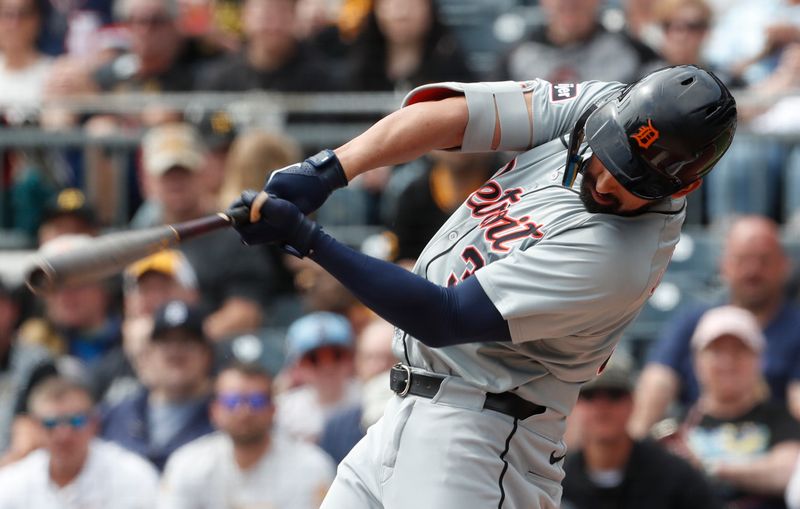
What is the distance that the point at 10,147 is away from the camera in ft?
26.8

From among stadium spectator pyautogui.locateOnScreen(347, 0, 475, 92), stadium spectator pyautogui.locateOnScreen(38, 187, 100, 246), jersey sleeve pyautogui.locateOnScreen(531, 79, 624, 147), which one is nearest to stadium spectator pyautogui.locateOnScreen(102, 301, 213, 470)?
stadium spectator pyautogui.locateOnScreen(38, 187, 100, 246)

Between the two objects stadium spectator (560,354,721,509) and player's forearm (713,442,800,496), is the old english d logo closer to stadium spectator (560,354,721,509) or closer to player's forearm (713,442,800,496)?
stadium spectator (560,354,721,509)

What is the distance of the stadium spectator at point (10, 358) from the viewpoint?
22.7 ft

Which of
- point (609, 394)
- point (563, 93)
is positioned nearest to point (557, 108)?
point (563, 93)

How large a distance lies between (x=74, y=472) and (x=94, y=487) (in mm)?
121

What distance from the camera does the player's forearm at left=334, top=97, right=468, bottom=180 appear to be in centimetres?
371

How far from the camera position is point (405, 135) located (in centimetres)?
373

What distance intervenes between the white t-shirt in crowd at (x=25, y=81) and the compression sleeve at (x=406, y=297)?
5483 millimetres

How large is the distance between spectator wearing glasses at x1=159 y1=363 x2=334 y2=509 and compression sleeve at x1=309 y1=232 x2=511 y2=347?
2638 mm

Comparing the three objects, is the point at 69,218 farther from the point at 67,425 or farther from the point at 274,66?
the point at 67,425

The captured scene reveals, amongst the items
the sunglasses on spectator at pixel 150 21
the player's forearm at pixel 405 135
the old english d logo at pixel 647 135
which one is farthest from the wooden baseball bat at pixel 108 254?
the sunglasses on spectator at pixel 150 21

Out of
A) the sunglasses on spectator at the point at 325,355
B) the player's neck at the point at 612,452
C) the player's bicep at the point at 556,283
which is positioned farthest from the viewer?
the sunglasses on spectator at the point at 325,355

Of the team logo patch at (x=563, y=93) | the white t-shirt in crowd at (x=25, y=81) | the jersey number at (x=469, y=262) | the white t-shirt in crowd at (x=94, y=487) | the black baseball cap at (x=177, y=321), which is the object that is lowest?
the white t-shirt in crowd at (x=94, y=487)

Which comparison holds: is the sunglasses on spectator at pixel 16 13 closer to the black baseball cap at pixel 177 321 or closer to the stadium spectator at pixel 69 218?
the stadium spectator at pixel 69 218
